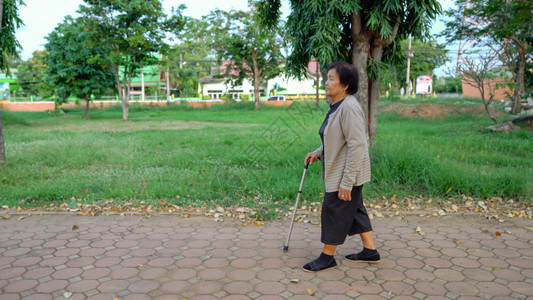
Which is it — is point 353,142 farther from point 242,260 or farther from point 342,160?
point 242,260

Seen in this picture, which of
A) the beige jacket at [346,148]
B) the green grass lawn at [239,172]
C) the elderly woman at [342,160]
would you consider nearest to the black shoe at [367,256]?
the elderly woman at [342,160]

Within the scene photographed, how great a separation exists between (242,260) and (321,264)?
0.75m

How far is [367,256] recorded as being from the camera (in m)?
3.63

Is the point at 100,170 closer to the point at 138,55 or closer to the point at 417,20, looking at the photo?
the point at 417,20

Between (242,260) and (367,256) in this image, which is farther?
(242,260)

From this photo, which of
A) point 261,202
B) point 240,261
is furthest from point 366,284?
point 261,202

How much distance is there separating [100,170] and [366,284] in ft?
19.6

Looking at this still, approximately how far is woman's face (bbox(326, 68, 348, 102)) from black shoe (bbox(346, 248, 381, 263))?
141 centimetres

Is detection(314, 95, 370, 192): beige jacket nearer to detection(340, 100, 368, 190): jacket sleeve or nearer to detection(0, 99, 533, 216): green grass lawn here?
detection(340, 100, 368, 190): jacket sleeve

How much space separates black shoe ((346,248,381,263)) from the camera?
11.9 feet

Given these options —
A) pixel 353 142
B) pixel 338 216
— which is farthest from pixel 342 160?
pixel 338 216

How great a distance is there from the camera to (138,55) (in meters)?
21.1

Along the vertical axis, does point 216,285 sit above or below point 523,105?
below

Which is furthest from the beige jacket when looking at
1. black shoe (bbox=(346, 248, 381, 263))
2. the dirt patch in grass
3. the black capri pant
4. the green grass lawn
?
the dirt patch in grass
